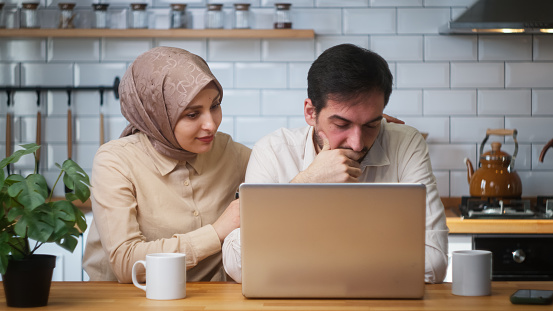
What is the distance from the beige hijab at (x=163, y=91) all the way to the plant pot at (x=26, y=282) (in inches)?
28.3

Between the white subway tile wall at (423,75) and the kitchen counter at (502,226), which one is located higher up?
the white subway tile wall at (423,75)

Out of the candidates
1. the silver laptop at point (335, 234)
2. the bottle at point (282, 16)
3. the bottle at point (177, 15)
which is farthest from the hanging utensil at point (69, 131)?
the silver laptop at point (335, 234)

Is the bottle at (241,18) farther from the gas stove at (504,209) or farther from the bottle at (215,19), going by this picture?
the gas stove at (504,209)

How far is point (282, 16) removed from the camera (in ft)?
11.7

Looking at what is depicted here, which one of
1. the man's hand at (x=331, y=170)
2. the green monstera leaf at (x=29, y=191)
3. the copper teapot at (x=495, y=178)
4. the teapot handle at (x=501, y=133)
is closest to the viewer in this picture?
the green monstera leaf at (x=29, y=191)

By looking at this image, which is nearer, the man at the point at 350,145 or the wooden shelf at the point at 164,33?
the man at the point at 350,145

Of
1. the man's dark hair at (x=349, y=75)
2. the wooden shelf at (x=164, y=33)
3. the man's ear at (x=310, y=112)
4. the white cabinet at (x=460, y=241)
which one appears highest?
the wooden shelf at (x=164, y=33)

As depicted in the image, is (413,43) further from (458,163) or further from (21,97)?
(21,97)

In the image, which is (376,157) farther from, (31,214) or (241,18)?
(241,18)

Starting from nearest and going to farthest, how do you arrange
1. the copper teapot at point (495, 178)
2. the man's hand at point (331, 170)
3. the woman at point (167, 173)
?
1. the man's hand at point (331, 170)
2. the woman at point (167, 173)
3. the copper teapot at point (495, 178)

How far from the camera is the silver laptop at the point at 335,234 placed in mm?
1546

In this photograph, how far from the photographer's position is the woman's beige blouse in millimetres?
2029

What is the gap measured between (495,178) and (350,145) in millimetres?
1455

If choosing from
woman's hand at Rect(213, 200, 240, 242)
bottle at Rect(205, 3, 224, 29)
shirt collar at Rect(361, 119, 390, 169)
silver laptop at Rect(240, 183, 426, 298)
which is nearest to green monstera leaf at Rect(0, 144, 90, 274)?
silver laptop at Rect(240, 183, 426, 298)
